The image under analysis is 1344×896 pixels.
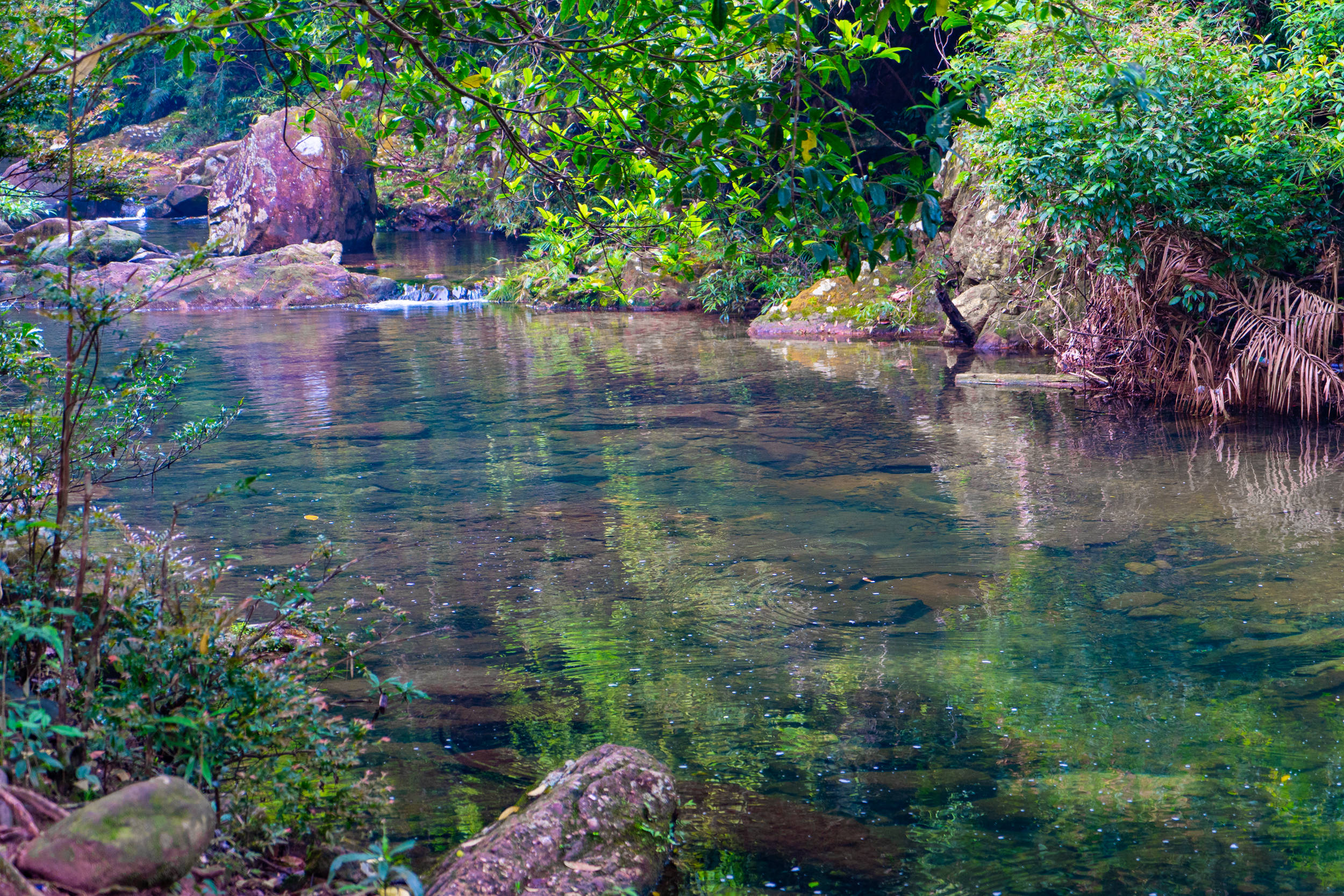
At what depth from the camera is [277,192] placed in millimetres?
28781

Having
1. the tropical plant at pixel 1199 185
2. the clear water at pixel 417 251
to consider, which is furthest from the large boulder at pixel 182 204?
the tropical plant at pixel 1199 185

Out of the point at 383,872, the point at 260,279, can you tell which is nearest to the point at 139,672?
the point at 383,872

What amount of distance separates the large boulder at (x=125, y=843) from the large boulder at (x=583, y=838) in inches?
35.9


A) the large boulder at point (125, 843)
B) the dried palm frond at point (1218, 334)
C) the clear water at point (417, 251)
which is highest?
the clear water at point (417, 251)

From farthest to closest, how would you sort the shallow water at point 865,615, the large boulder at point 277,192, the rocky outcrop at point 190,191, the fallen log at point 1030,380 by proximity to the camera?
1. the rocky outcrop at point 190,191
2. the large boulder at point 277,192
3. the fallen log at point 1030,380
4. the shallow water at point 865,615

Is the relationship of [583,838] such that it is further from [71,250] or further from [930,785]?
[71,250]

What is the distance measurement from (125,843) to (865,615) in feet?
15.5

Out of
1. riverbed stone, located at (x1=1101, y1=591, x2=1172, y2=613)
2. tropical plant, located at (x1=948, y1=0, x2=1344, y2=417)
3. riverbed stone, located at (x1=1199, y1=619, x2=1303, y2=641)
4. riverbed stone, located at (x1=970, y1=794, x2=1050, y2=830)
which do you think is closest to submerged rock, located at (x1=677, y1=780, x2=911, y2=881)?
riverbed stone, located at (x1=970, y1=794, x2=1050, y2=830)

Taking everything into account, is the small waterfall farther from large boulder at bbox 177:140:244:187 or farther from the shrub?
the shrub

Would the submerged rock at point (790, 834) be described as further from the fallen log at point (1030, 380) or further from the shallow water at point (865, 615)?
the fallen log at point (1030, 380)

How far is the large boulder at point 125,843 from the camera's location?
259 centimetres

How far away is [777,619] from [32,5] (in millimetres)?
4857

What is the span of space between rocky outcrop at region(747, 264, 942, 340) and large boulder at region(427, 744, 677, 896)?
51.6ft

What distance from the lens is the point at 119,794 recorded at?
2688mm
